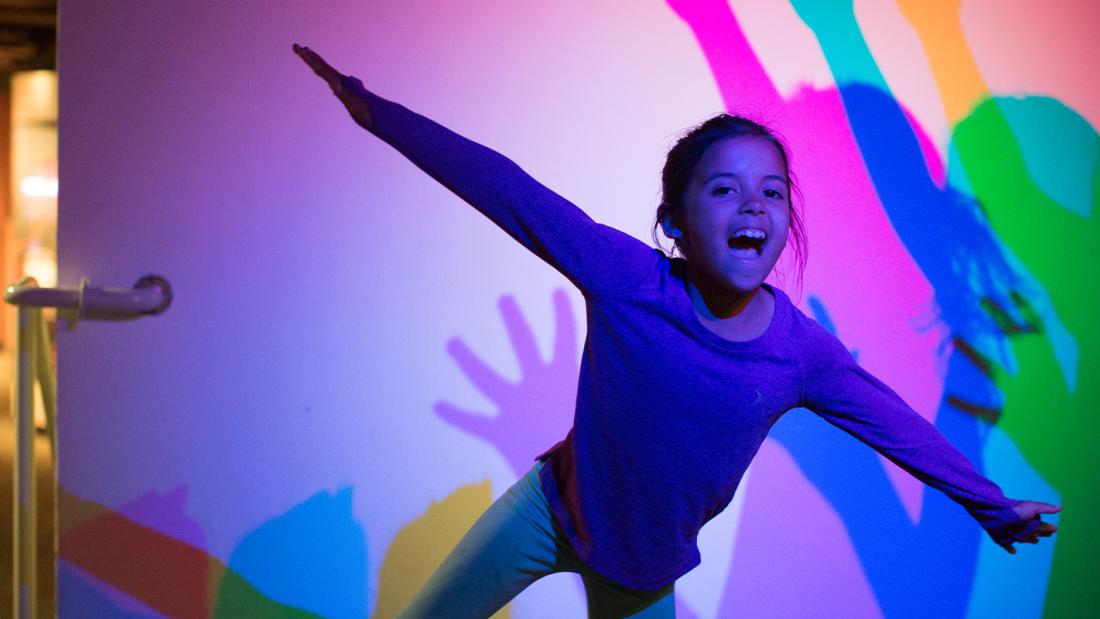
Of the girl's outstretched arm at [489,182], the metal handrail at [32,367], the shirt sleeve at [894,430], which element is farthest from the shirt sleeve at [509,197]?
the metal handrail at [32,367]

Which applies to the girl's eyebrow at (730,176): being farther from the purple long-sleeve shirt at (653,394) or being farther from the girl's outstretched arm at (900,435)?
the girl's outstretched arm at (900,435)

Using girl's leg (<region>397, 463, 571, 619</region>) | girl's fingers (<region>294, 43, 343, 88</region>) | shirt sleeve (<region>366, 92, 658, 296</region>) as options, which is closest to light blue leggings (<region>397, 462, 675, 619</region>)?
girl's leg (<region>397, 463, 571, 619</region>)

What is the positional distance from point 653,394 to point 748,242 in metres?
0.26

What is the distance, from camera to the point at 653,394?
1.17 meters

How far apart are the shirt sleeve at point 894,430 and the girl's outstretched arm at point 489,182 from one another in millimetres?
388

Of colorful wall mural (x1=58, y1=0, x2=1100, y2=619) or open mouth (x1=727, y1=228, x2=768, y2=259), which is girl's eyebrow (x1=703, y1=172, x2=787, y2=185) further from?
colorful wall mural (x1=58, y1=0, x2=1100, y2=619)


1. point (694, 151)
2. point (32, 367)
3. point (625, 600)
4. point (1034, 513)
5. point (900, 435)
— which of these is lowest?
point (625, 600)

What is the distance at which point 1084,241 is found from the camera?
2.15m

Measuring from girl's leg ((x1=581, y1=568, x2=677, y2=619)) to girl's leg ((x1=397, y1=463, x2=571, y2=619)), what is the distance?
63 millimetres

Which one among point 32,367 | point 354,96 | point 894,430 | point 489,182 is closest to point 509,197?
point 489,182

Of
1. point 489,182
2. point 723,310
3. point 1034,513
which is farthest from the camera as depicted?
point 1034,513

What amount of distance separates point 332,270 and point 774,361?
86 cm

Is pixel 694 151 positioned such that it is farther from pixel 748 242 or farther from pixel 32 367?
pixel 32 367

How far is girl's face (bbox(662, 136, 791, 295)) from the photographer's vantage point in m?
1.14
